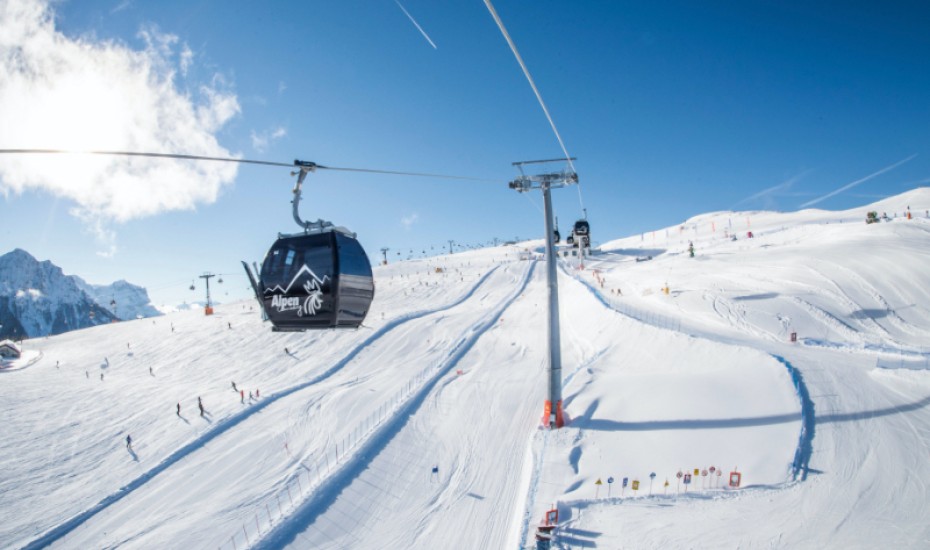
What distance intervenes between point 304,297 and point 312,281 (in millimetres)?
424

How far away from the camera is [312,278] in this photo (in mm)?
8836

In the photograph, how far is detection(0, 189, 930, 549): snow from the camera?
444 inches

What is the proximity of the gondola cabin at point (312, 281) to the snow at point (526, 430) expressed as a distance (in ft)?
25.9

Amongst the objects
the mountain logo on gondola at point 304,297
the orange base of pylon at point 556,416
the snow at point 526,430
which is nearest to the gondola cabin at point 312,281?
the mountain logo on gondola at point 304,297

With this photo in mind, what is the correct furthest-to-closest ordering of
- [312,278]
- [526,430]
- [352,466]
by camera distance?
[526,430] < [352,466] < [312,278]

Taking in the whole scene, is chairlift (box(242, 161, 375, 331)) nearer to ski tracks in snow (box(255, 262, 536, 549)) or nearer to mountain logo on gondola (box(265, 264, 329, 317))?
mountain logo on gondola (box(265, 264, 329, 317))

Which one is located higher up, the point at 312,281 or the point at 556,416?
the point at 312,281

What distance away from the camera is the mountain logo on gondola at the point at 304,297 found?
882cm

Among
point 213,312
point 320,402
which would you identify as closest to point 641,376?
point 320,402

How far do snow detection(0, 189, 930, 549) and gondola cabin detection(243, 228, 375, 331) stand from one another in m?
7.90

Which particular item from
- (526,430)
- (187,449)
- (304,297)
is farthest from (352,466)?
(304,297)

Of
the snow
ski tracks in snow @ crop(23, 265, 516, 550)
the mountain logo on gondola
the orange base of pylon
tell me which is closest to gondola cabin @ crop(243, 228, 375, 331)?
the mountain logo on gondola

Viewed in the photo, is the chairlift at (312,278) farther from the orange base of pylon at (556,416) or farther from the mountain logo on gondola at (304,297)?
the orange base of pylon at (556,416)

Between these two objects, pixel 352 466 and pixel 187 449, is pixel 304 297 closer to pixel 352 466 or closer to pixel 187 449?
pixel 352 466
